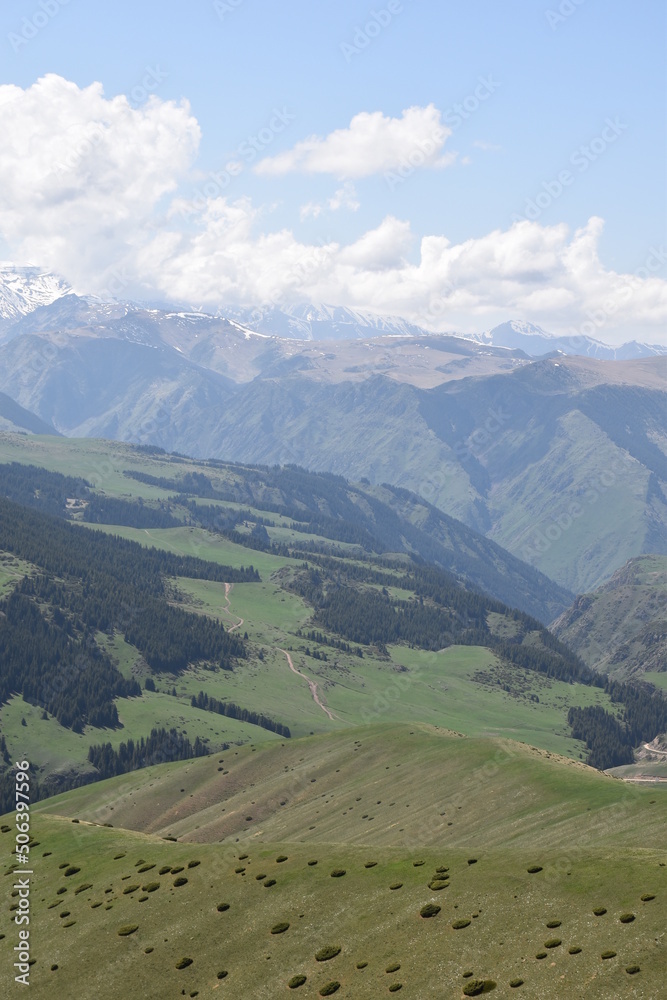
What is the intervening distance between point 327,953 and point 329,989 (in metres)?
4.13

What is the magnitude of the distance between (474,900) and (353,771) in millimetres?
101147

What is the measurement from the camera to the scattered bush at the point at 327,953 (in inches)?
2208

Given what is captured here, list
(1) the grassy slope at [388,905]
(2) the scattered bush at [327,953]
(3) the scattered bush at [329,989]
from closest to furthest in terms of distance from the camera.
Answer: (1) the grassy slope at [388,905]
(3) the scattered bush at [329,989]
(2) the scattered bush at [327,953]

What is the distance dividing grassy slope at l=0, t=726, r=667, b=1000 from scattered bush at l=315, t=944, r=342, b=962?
39cm

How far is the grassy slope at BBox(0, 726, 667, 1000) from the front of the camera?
50.0m

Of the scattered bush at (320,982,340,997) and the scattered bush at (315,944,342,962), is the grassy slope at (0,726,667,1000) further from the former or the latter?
the scattered bush at (320,982,340,997)

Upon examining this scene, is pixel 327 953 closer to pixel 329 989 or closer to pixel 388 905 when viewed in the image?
pixel 329 989

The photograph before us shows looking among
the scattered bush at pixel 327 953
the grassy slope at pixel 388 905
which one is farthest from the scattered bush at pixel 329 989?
the scattered bush at pixel 327 953

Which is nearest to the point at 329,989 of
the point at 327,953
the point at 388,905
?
the point at 327,953

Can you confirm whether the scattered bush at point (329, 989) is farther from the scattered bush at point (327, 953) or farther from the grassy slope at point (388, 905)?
the scattered bush at point (327, 953)

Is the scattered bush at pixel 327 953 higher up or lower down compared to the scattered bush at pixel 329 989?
higher up

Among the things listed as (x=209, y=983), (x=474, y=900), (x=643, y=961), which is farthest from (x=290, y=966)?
(x=643, y=961)

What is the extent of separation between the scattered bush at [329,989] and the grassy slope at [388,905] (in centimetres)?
63

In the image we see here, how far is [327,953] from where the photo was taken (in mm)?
56250
